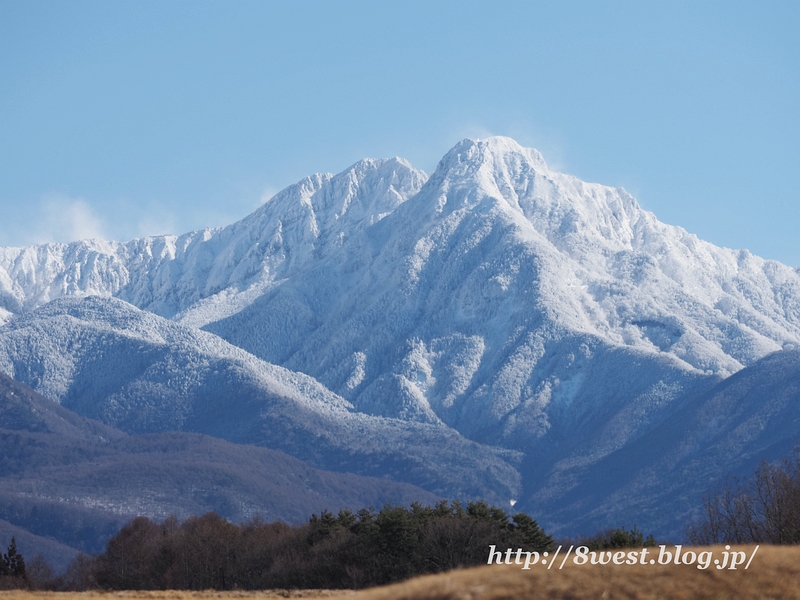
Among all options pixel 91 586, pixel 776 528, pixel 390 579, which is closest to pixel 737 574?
pixel 776 528

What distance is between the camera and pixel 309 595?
70.6 meters

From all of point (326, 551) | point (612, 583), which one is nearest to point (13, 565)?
point (326, 551)

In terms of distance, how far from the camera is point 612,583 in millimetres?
41500

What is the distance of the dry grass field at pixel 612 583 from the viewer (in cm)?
4047

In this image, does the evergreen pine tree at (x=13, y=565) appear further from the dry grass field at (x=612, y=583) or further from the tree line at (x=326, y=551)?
the dry grass field at (x=612, y=583)

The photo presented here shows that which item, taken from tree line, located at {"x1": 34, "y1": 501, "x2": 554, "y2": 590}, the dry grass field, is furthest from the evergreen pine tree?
the dry grass field

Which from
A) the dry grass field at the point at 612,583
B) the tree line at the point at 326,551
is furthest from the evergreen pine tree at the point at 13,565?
the dry grass field at the point at 612,583

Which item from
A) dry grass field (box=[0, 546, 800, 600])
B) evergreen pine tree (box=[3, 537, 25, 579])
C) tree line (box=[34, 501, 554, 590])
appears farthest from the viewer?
evergreen pine tree (box=[3, 537, 25, 579])

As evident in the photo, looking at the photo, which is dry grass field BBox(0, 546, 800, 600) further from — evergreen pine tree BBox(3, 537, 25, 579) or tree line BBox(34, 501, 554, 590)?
evergreen pine tree BBox(3, 537, 25, 579)

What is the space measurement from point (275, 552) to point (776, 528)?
56.6 metres

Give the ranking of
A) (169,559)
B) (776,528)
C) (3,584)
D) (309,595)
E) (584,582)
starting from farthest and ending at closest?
(169,559) → (3,584) → (776,528) → (309,595) → (584,582)

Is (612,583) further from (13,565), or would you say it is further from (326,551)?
(13,565)

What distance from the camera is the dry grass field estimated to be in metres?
40.5

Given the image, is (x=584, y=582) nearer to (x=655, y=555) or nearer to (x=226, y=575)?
(x=655, y=555)
